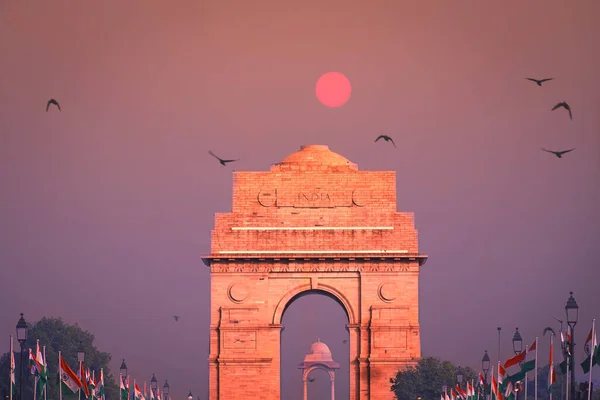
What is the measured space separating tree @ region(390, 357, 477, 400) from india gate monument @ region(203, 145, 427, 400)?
232 centimetres

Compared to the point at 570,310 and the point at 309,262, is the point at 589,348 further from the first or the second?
the point at 309,262

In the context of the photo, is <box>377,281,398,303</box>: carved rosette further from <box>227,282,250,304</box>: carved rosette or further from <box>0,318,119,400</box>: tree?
<box>0,318,119,400</box>: tree

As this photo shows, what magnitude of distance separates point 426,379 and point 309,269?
9.26 meters

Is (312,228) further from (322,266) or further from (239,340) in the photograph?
→ (239,340)

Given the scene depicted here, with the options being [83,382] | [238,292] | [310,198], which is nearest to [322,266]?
[310,198]

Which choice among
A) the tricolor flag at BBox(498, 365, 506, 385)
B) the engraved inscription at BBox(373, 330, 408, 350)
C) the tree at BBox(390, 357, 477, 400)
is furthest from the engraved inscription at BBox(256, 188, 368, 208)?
the tricolor flag at BBox(498, 365, 506, 385)

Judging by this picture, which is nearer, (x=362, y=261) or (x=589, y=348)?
(x=589, y=348)

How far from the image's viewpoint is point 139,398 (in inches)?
3511

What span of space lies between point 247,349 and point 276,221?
22.7ft

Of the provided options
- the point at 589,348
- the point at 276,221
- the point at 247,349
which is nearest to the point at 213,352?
the point at 247,349

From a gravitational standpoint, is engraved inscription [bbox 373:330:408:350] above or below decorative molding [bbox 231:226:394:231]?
below

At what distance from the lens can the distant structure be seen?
578ft

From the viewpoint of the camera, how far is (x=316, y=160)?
321 feet

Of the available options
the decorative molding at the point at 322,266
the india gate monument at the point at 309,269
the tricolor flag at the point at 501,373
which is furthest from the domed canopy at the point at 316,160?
the tricolor flag at the point at 501,373
